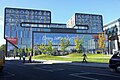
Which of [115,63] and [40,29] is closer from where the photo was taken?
[115,63]

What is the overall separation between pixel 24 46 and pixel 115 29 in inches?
2509

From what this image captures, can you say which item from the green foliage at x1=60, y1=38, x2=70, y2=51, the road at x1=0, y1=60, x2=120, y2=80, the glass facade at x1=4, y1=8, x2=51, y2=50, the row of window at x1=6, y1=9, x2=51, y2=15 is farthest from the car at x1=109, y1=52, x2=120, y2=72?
the row of window at x1=6, y1=9, x2=51, y2=15

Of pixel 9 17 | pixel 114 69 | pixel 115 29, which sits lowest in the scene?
pixel 114 69

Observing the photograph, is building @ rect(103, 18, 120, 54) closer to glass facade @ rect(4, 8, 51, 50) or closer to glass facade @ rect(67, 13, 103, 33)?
glass facade @ rect(4, 8, 51, 50)

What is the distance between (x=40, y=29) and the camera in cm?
16888

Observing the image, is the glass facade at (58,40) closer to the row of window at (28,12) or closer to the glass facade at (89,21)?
the glass facade at (89,21)

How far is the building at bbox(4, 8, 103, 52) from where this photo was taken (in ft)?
532

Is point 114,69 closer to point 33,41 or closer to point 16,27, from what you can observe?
point 33,41

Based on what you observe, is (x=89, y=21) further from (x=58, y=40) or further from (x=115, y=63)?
(x=115, y=63)

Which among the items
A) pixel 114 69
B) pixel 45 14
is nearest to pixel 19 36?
pixel 45 14

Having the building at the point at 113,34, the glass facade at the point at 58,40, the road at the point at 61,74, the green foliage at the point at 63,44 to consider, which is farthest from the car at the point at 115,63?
the glass facade at the point at 58,40

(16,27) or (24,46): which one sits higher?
(16,27)

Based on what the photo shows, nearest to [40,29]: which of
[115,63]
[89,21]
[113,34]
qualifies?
[89,21]

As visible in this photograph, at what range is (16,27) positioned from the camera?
171 metres
